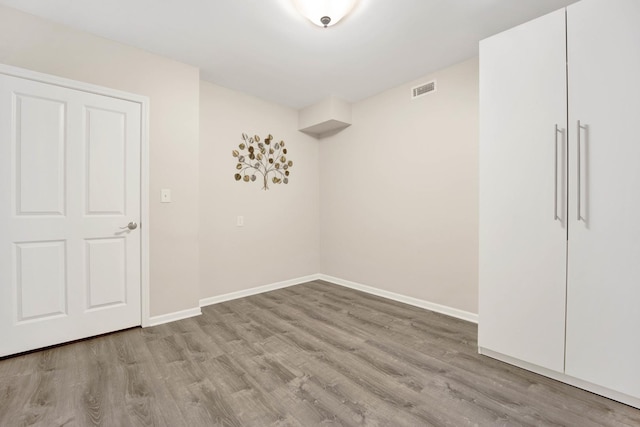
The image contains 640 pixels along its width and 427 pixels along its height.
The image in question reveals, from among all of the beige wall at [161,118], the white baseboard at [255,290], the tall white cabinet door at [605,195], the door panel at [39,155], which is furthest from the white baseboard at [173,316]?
the tall white cabinet door at [605,195]

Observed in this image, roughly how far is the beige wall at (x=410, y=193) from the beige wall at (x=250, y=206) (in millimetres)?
340

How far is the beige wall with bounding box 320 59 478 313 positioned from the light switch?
221cm

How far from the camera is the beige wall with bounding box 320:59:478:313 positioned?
280cm

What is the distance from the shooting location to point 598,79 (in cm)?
162

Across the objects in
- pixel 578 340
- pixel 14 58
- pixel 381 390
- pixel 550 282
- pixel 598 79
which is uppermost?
pixel 14 58

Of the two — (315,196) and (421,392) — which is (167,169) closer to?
(315,196)

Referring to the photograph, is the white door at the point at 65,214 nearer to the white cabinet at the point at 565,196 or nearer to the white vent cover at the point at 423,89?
the white vent cover at the point at 423,89

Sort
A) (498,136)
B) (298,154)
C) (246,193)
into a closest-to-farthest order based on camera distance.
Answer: (498,136), (246,193), (298,154)

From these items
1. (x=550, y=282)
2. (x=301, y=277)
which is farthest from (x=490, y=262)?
(x=301, y=277)

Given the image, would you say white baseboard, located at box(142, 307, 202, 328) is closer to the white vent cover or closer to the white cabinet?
the white cabinet

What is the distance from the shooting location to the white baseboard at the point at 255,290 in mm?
3277

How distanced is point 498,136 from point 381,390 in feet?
5.99

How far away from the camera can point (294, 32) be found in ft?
7.66

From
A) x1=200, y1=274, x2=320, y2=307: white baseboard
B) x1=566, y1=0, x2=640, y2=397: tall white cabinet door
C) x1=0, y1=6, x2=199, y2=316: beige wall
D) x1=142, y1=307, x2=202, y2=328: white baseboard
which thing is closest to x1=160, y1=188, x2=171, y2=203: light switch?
x1=0, y1=6, x2=199, y2=316: beige wall
